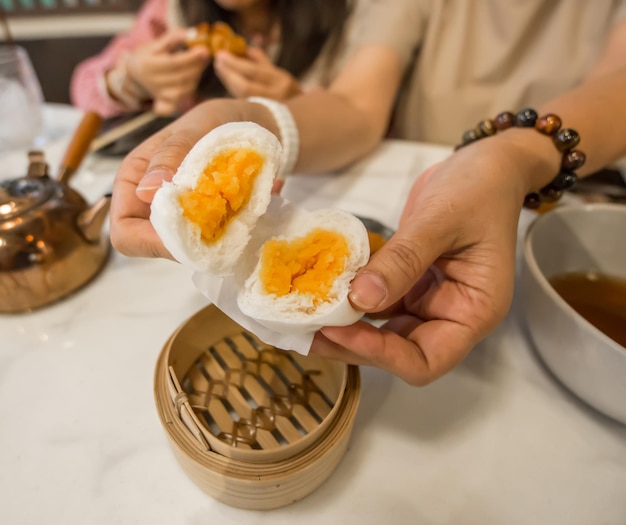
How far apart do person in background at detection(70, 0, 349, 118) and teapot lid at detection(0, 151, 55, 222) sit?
49 cm

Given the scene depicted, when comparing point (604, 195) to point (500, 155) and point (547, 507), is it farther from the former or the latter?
point (547, 507)

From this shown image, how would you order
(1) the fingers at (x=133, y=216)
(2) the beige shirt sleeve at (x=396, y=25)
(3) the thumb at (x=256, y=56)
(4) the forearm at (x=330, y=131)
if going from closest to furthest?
(1) the fingers at (x=133, y=216), (4) the forearm at (x=330, y=131), (2) the beige shirt sleeve at (x=396, y=25), (3) the thumb at (x=256, y=56)

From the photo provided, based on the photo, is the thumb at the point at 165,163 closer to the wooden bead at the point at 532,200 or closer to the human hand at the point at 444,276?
the human hand at the point at 444,276

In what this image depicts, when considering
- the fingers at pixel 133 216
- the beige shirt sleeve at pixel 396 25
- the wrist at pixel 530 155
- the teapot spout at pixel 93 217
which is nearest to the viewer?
the fingers at pixel 133 216

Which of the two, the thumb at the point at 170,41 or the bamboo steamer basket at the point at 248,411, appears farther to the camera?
the thumb at the point at 170,41

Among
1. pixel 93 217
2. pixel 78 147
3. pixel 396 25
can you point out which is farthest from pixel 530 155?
pixel 78 147

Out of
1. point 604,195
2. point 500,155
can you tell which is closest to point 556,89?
point 604,195

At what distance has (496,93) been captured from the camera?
117 centimetres

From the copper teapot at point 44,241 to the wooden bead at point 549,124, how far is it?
2.43 feet

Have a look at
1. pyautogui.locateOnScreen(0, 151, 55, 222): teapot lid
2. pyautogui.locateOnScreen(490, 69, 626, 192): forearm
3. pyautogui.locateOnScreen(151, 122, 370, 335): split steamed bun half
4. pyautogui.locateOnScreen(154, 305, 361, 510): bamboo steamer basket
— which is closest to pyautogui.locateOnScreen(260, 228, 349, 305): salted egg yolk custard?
pyautogui.locateOnScreen(151, 122, 370, 335): split steamed bun half

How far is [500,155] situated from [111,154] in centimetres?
89

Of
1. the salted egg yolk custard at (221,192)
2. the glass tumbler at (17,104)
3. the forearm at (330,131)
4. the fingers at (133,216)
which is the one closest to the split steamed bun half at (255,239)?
the salted egg yolk custard at (221,192)

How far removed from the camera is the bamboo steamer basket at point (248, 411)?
A: 486 mm

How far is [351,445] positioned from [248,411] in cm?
14
